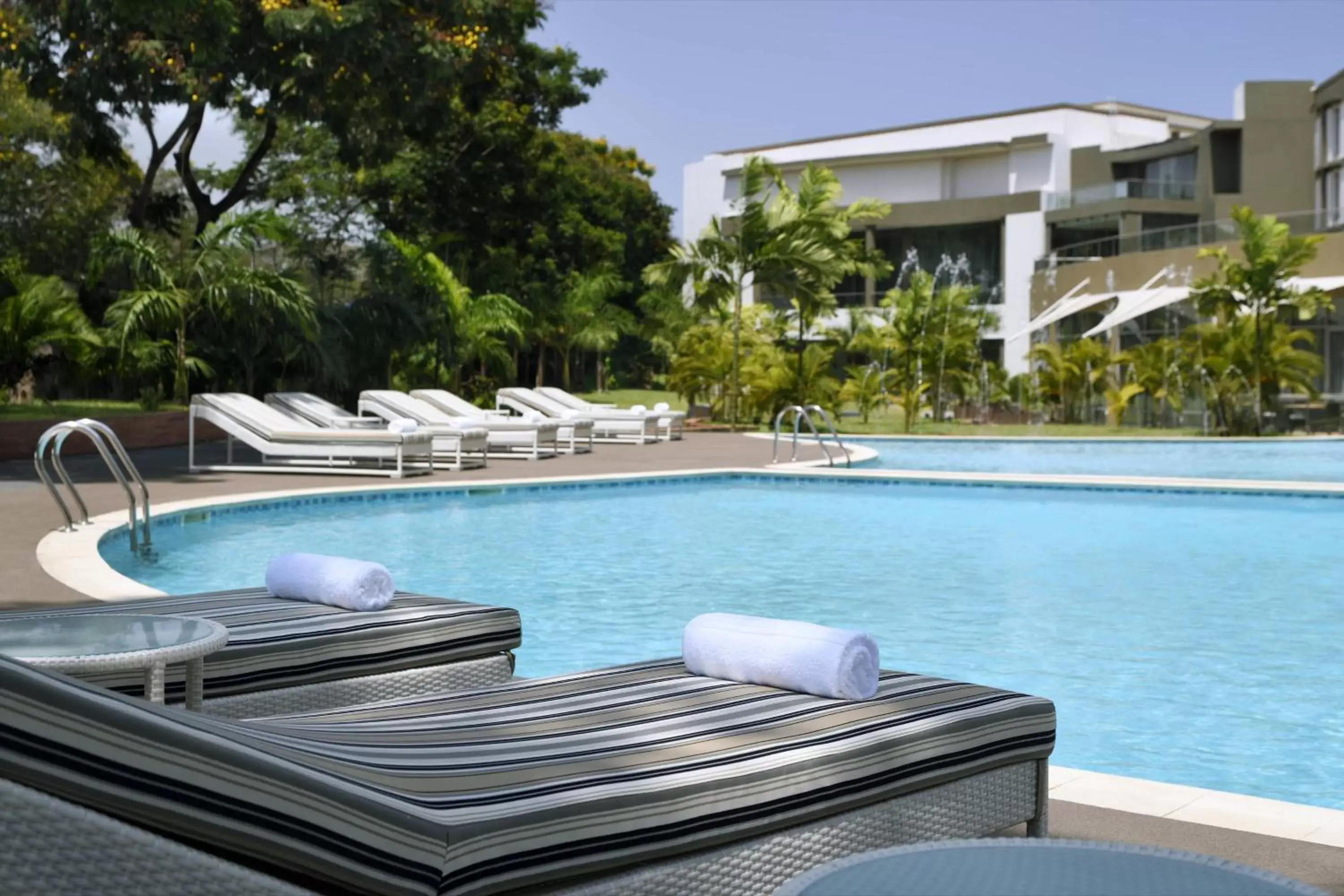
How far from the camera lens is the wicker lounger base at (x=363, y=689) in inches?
170

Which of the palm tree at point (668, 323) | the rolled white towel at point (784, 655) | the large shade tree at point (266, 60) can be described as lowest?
the rolled white towel at point (784, 655)

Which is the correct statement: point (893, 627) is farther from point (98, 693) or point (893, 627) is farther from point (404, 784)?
point (98, 693)

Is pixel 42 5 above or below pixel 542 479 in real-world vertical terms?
above

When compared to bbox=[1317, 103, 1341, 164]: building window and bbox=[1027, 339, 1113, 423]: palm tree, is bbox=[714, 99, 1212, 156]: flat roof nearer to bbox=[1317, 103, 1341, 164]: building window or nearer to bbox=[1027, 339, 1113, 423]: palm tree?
bbox=[1317, 103, 1341, 164]: building window

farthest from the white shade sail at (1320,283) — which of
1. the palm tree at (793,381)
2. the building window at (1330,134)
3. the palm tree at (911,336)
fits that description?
the building window at (1330,134)

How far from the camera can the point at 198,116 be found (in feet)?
76.8

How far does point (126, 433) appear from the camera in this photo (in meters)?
18.5

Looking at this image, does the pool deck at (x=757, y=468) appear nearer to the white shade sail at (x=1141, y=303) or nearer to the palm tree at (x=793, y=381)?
the palm tree at (x=793, y=381)

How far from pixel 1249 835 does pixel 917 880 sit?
221cm

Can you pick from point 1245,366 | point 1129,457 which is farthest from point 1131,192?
point 1129,457

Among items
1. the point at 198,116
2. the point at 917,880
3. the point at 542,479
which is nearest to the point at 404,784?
the point at 917,880

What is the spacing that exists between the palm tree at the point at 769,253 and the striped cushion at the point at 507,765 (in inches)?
945

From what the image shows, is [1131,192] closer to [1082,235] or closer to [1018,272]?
[1082,235]

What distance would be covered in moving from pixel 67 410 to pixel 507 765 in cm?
1917
